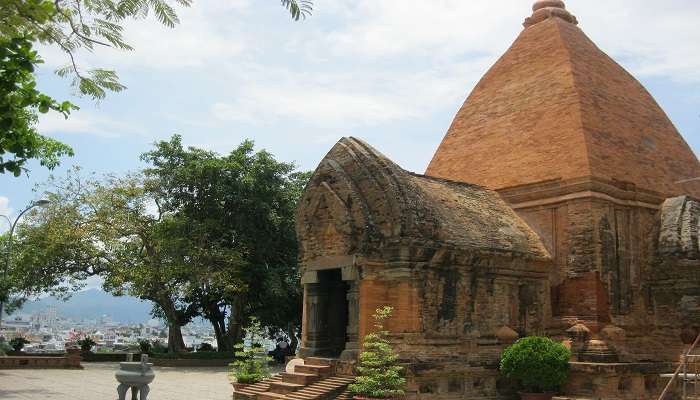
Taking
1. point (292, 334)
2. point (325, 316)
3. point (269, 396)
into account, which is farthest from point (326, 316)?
point (292, 334)

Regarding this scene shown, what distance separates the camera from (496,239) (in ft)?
56.5

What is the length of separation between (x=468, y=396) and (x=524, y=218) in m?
5.88

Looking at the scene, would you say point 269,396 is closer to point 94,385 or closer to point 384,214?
point 384,214

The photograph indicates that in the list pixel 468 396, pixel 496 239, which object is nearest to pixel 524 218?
pixel 496 239

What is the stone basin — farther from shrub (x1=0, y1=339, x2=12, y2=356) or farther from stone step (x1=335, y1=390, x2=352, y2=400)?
shrub (x1=0, y1=339, x2=12, y2=356)

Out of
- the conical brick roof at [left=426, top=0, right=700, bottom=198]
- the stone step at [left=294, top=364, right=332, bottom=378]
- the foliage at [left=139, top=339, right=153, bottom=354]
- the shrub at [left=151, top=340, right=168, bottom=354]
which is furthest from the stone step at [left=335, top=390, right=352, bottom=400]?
the shrub at [left=151, top=340, right=168, bottom=354]

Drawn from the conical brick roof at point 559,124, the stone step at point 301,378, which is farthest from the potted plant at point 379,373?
the conical brick roof at point 559,124

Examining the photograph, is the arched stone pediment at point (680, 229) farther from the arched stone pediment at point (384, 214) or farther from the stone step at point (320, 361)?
the stone step at point (320, 361)

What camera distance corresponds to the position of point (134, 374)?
38.8 feet

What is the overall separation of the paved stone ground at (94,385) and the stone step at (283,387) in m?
1.95

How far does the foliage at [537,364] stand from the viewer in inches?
611

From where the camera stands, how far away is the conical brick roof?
1952cm

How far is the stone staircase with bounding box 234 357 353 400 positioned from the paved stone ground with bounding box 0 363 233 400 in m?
1.55

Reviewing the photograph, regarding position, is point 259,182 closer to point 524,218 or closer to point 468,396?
point 524,218
